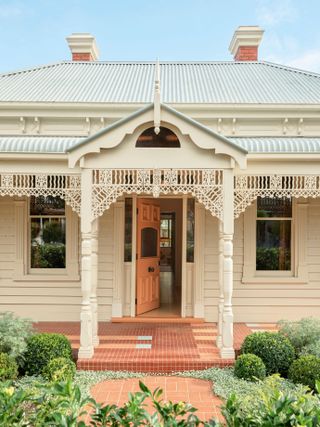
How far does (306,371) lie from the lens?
213 inches

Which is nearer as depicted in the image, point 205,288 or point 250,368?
point 250,368

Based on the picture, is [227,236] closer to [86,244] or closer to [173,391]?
[86,244]

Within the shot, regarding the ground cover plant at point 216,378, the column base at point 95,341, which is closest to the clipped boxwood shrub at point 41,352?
the ground cover plant at point 216,378

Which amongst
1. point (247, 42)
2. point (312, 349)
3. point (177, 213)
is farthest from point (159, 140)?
point (247, 42)

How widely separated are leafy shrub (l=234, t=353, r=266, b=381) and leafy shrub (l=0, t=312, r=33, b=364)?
3.28 meters

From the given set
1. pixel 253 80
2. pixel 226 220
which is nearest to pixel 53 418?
pixel 226 220

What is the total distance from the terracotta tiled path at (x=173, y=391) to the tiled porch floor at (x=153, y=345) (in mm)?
284

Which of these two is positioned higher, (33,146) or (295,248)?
(33,146)

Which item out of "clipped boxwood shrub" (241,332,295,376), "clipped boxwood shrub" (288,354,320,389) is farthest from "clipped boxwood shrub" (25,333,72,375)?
"clipped boxwood shrub" (288,354,320,389)

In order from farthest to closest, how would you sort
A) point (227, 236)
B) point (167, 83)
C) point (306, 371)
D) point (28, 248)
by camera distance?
point (167, 83)
point (28, 248)
point (227, 236)
point (306, 371)

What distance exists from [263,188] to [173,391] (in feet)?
12.6

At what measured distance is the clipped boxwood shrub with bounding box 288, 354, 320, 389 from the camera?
537 cm

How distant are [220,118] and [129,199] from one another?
2838 millimetres

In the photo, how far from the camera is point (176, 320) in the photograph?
834 centimetres
